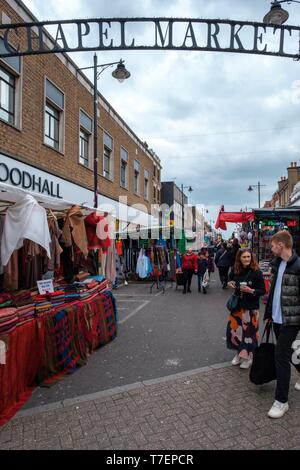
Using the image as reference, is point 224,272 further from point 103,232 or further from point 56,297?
point 56,297

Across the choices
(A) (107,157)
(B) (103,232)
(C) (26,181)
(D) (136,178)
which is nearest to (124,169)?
(D) (136,178)

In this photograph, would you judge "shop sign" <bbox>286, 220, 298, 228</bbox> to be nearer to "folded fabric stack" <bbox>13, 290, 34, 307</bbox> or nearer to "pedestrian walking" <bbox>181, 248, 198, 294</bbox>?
"pedestrian walking" <bbox>181, 248, 198, 294</bbox>

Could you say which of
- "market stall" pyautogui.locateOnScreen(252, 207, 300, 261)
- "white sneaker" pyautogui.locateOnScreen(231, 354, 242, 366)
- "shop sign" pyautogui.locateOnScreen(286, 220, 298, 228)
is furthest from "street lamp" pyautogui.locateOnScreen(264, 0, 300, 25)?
"shop sign" pyautogui.locateOnScreen(286, 220, 298, 228)

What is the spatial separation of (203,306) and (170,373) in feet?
15.4

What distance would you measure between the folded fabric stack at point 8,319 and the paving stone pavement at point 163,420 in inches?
35.0

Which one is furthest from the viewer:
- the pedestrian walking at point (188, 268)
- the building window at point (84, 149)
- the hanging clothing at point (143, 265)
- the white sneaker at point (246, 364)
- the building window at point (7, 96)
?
the building window at point (84, 149)

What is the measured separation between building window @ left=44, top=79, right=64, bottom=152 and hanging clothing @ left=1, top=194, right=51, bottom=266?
805 cm

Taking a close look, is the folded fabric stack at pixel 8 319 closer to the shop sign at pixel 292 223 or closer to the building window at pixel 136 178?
the shop sign at pixel 292 223

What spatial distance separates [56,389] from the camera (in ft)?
12.8

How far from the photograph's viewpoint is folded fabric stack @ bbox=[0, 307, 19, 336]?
11.4 ft

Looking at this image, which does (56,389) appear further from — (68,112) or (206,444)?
(68,112)

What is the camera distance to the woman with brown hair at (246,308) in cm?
431

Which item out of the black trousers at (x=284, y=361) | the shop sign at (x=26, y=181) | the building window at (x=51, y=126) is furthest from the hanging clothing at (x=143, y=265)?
the black trousers at (x=284, y=361)

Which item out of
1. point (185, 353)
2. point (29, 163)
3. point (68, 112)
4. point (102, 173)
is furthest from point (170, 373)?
point (102, 173)
